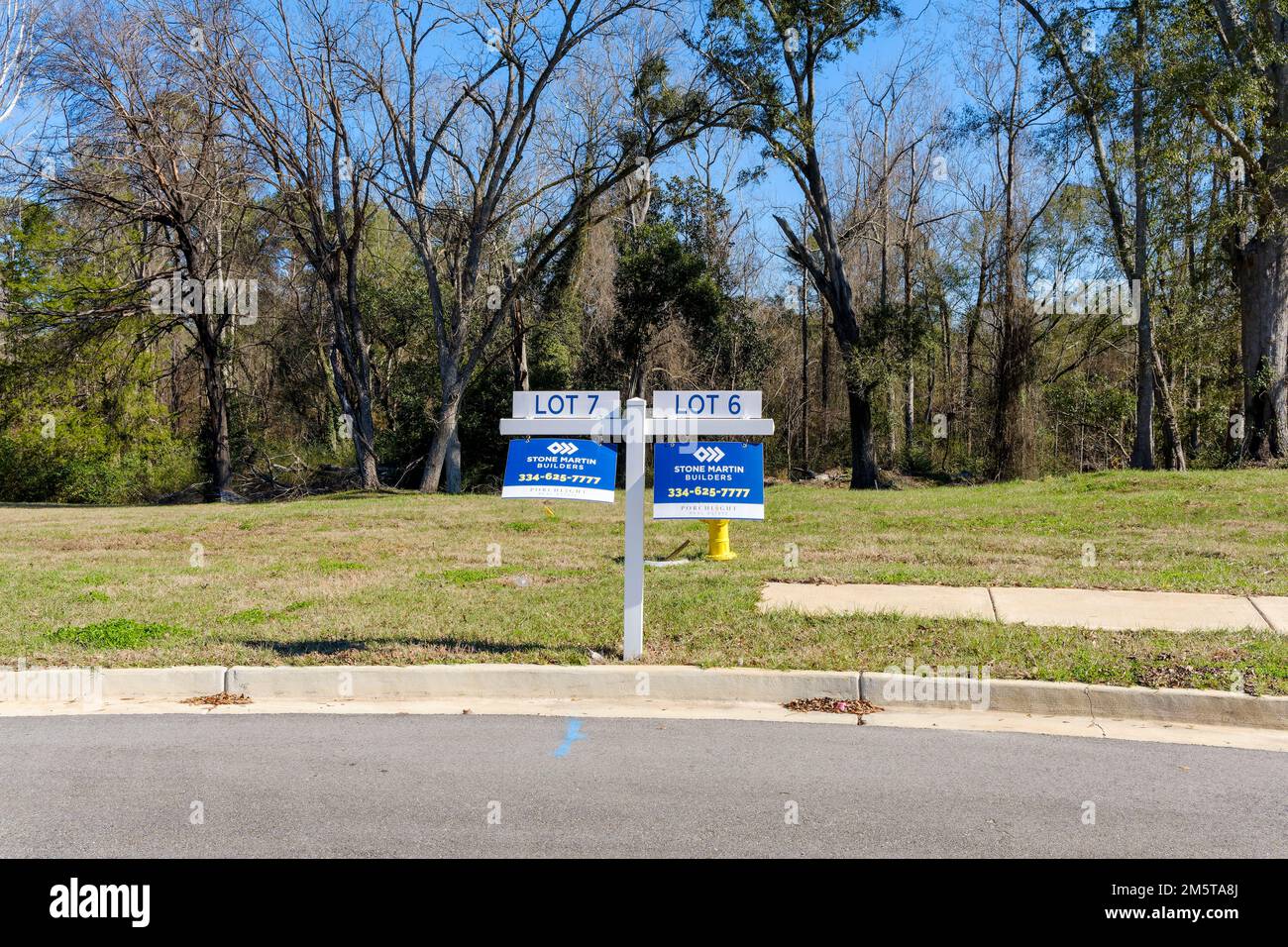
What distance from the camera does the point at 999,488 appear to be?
19.5m

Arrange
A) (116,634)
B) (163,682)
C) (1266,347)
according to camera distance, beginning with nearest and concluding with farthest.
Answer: (163,682), (116,634), (1266,347)

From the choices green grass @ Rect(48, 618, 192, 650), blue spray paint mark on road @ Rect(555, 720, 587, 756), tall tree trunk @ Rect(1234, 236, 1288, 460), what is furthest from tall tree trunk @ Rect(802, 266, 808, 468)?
blue spray paint mark on road @ Rect(555, 720, 587, 756)

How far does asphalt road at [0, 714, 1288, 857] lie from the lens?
15.2 feet

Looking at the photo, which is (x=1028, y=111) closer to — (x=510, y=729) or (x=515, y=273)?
(x=515, y=273)

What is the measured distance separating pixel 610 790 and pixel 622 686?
5.93ft

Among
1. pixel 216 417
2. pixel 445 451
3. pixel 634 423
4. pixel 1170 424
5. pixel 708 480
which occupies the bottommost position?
pixel 708 480

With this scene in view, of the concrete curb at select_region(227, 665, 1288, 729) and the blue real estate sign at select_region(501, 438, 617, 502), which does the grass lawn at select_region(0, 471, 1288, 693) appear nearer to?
the concrete curb at select_region(227, 665, 1288, 729)

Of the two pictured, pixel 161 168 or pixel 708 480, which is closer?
pixel 708 480

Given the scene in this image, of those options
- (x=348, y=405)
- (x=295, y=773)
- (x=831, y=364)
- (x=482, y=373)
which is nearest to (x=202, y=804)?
(x=295, y=773)

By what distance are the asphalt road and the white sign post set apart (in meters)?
1.17

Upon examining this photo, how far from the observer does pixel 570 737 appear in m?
6.24

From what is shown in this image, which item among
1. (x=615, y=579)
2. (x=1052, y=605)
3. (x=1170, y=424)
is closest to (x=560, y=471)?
(x=615, y=579)

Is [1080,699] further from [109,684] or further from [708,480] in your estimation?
[109,684]

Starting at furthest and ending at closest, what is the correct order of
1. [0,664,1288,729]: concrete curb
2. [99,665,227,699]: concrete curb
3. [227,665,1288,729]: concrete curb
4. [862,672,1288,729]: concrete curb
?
[99,665,227,699]: concrete curb
[0,664,1288,729]: concrete curb
[227,665,1288,729]: concrete curb
[862,672,1288,729]: concrete curb
